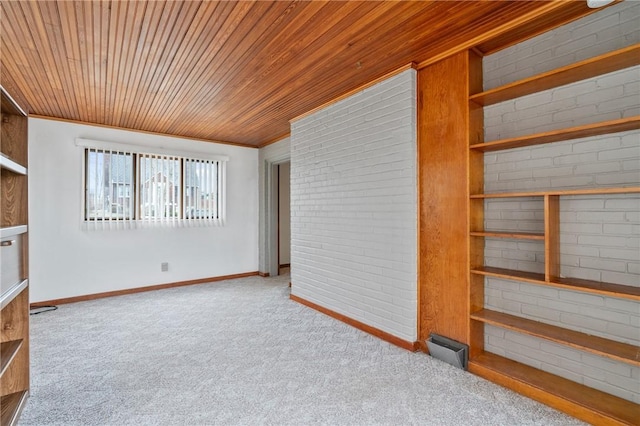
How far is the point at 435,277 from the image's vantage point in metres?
2.69

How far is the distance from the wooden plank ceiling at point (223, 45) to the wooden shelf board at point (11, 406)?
2.44 m

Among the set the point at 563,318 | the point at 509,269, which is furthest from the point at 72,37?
the point at 563,318

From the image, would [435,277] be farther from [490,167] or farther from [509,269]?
[490,167]

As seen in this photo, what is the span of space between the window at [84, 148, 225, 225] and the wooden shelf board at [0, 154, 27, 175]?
288 centimetres

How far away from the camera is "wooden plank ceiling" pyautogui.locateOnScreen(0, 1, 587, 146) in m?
1.99

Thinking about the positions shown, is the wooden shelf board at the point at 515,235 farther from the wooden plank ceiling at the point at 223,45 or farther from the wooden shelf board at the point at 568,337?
the wooden plank ceiling at the point at 223,45

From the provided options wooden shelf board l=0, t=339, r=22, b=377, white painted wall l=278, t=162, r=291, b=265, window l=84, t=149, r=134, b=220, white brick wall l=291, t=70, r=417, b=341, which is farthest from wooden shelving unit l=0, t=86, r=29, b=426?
white painted wall l=278, t=162, r=291, b=265

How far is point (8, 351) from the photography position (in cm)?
184

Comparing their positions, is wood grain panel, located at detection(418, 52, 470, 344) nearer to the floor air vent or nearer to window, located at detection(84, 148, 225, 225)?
the floor air vent

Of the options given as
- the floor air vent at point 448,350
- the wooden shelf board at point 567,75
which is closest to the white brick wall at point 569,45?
the wooden shelf board at point 567,75

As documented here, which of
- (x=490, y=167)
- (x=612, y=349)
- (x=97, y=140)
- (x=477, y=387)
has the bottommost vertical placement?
(x=477, y=387)

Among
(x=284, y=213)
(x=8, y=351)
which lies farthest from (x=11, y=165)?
(x=284, y=213)

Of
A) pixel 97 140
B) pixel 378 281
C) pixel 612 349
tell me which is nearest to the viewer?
pixel 612 349

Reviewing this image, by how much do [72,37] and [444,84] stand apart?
2906mm
